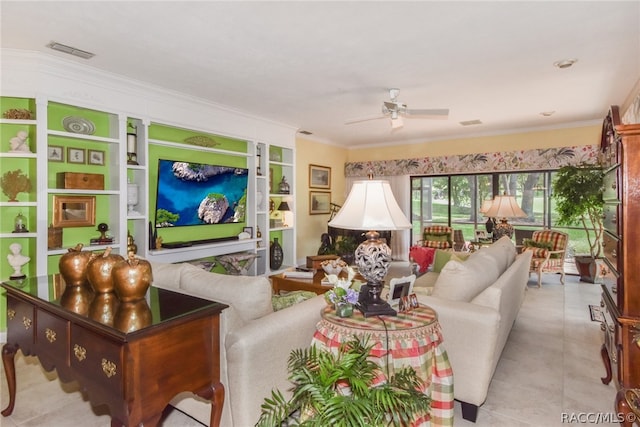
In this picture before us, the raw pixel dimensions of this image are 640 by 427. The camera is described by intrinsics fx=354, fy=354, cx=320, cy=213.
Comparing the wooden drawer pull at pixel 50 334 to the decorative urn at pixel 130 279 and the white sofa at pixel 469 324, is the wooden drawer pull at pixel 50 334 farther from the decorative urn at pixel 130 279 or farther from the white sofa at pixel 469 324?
A: the white sofa at pixel 469 324

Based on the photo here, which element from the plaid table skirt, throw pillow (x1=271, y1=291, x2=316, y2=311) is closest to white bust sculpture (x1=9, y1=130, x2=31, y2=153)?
throw pillow (x1=271, y1=291, x2=316, y2=311)

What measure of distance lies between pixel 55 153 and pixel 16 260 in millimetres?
1088

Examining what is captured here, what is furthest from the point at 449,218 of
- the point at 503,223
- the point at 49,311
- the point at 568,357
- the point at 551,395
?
the point at 49,311

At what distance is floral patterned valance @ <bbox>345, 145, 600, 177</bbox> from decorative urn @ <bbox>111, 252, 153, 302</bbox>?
5454mm

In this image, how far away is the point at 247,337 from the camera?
1700 mm

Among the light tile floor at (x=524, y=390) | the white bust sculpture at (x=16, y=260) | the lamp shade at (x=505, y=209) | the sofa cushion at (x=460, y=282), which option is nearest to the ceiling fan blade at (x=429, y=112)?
the lamp shade at (x=505, y=209)

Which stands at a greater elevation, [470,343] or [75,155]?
[75,155]

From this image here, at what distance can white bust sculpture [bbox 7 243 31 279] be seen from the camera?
10.6ft

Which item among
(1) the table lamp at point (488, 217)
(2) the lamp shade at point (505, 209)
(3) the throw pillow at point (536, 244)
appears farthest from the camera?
(3) the throw pillow at point (536, 244)

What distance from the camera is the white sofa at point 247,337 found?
1718 millimetres

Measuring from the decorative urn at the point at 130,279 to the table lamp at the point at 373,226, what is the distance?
1.05m

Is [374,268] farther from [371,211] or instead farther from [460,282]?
[460,282]

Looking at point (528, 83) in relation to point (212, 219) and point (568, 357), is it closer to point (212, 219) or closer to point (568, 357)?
point (568, 357)

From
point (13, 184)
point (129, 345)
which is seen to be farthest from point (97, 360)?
point (13, 184)
